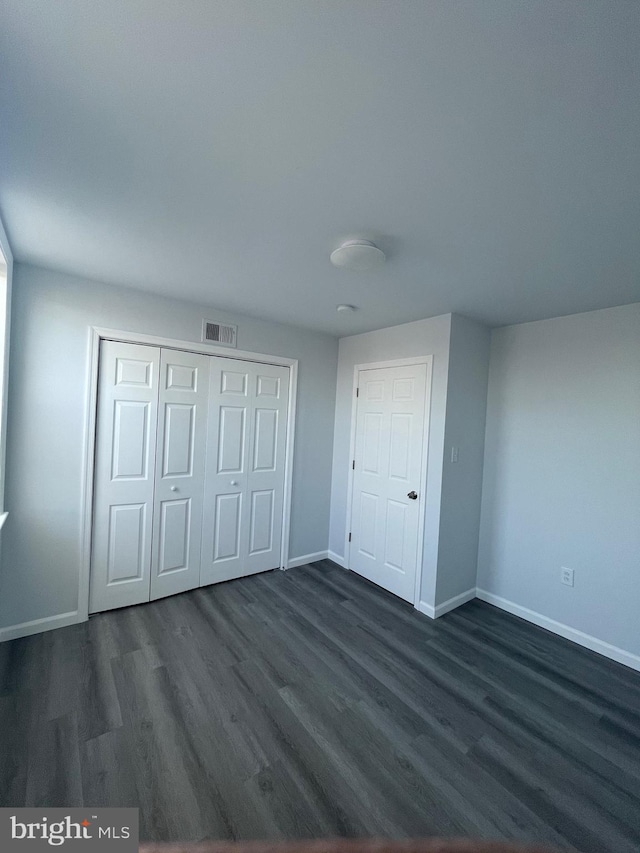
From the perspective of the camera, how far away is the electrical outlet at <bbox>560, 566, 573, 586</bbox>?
261 cm

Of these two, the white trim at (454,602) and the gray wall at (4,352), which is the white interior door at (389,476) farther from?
the gray wall at (4,352)

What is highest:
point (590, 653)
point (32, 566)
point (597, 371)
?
point (597, 371)

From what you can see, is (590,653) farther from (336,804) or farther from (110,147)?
(110,147)

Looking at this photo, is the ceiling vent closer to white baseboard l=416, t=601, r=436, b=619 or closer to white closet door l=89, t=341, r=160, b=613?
white closet door l=89, t=341, r=160, b=613

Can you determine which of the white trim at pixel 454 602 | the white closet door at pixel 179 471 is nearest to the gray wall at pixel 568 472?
the white trim at pixel 454 602

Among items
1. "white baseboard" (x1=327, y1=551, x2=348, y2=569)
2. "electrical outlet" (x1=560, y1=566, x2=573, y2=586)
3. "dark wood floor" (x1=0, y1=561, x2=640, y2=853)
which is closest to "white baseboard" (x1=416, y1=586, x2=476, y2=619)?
"dark wood floor" (x1=0, y1=561, x2=640, y2=853)

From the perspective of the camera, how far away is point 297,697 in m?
1.91

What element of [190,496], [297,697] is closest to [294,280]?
[190,496]

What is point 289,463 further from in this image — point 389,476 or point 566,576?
point 566,576

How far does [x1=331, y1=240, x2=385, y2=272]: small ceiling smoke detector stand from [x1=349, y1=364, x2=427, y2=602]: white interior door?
1333 mm

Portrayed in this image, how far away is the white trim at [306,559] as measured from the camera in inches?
140

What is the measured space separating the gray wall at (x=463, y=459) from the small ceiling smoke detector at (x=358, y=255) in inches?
48.2

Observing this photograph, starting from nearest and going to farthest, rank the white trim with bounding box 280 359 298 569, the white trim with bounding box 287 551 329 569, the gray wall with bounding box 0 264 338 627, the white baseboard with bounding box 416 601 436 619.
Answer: the gray wall with bounding box 0 264 338 627 → the white baseboard with bounding box 416 601 436 619 → the white trim with bounding box 280 359 298 569 → the white trim with bounding box 287 551 329 569

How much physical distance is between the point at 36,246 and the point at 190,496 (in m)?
1.95
